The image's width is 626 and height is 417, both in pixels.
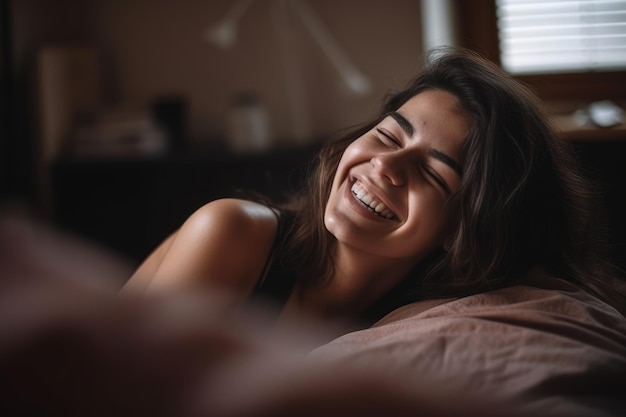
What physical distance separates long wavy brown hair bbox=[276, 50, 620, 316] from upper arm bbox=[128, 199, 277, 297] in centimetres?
9

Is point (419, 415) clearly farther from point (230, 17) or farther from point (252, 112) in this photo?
point (230, 17)

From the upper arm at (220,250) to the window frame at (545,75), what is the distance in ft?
5.39

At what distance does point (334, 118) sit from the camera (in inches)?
111

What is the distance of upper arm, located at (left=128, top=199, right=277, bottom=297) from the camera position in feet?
3.73

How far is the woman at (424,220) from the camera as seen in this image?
112 cm

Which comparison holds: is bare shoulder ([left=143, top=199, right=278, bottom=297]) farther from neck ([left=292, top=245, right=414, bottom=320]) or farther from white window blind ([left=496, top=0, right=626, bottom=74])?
white window blind ([left=496, top=0, right=626, bottom=74])

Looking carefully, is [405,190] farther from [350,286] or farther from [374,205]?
[350,286]

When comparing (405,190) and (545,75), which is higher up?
(405,190)

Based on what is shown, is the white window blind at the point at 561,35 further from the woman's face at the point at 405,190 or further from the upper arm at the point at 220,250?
the upper arm at the point at 220,250

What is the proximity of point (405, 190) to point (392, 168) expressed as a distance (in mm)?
44

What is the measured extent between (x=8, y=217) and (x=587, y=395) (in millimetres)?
685

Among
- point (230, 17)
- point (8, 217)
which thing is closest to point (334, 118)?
point (230, 17)

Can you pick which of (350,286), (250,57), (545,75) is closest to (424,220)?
(350,286)

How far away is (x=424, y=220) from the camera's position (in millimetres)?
1125
